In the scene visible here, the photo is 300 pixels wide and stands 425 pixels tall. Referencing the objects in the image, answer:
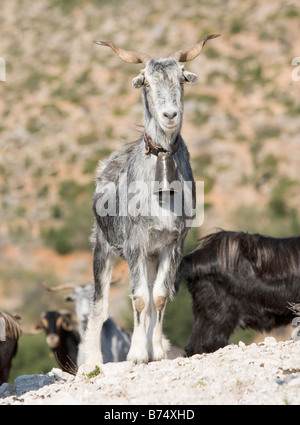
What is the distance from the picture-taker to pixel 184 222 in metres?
7.12

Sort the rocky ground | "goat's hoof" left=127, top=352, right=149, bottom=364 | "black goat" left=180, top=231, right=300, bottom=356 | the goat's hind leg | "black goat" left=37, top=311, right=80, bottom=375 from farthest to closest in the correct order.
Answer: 1. "black goat" left=37, top=311, right=80, bottom=375
2. "black goat" left=180, top=231, right=300, bottom=356
3. the goat's hind leg
4. "goat's hoof" left=127, top=352, right=149, bottom=364
5. the rocky ground

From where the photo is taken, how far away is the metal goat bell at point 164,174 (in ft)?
22.6

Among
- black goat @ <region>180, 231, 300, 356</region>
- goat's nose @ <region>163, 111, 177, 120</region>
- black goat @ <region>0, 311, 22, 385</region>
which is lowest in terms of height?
black goat @ <region>0, 311, 22, 385</region>

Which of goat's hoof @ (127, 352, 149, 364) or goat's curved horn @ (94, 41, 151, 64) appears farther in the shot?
goat's curved horn @ (94, 41, 151, 64)

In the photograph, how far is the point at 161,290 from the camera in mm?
7070

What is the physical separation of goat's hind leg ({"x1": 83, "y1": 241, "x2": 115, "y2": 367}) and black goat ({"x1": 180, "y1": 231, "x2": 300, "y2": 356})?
4.24 feet

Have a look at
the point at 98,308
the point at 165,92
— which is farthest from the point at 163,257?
the point at 165,92

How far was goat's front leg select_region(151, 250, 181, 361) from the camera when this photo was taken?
23.2ft

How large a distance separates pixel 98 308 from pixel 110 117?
27.3 m

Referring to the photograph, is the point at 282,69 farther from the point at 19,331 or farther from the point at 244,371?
the point at 244,371

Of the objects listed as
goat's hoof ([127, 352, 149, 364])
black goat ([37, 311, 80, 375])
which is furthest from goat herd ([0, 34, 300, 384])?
black goat ([37, 311, 80, 375])

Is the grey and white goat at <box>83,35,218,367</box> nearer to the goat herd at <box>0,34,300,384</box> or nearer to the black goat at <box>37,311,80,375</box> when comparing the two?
the goat herd at <box>0,34,300,384</box>

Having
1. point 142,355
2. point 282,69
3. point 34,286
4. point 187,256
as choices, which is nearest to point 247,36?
point 282,69

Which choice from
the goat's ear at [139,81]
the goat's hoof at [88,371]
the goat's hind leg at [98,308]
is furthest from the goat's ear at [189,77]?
the goat's hoof at [88,371]
